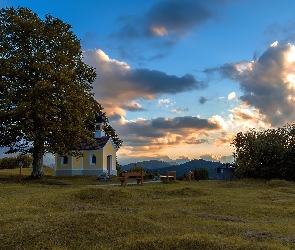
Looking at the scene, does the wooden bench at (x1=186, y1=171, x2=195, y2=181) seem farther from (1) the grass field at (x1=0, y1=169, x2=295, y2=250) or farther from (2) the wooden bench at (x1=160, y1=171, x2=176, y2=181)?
(1) the grass field at (x1=0, y1=169, x2=295, y2=250)

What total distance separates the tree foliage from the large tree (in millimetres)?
20221

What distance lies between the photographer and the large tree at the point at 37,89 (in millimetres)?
39688

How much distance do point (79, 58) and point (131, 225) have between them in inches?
1386

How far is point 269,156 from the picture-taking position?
43.7m

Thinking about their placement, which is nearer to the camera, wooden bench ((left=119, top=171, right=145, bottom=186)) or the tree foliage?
wooden bench ((left=119, top=171, right=145, bottom=186))

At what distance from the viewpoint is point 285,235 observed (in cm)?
1420

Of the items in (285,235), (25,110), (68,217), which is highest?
(25,110)

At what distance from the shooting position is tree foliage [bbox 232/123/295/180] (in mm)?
42875

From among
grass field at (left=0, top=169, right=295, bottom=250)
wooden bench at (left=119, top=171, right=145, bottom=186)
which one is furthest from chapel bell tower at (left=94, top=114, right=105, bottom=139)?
grass field at (left=0, top=169, right=295, bottom=250)

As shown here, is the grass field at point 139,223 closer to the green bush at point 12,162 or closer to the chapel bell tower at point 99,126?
the chapel bell tower at point 99,126

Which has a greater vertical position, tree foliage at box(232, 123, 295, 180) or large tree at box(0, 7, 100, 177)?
large tree at box(0, 7, 100, 177)

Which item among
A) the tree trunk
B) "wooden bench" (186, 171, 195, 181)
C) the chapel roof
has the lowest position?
"wooden bench" (186, 171, 195, 181)

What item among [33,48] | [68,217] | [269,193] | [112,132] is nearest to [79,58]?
[33,48]

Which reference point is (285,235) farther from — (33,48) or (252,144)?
(33,48)
